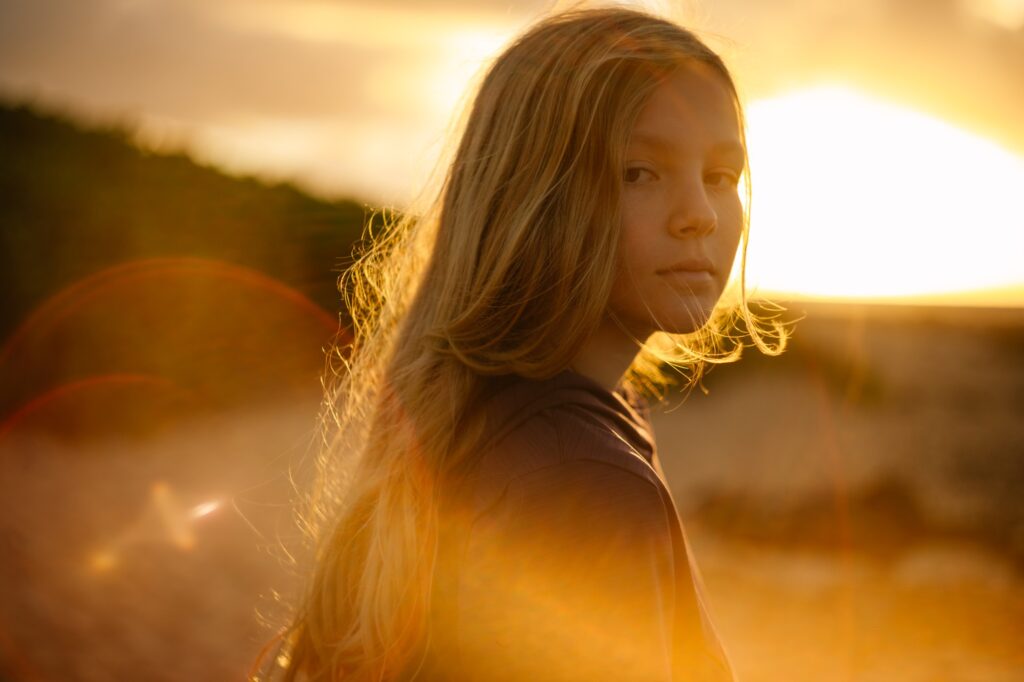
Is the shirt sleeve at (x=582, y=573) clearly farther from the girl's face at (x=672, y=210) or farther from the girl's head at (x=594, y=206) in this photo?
the girl's face at (x=672, y=210)

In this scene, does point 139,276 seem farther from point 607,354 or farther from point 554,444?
point 554,444

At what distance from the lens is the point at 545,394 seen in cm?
160

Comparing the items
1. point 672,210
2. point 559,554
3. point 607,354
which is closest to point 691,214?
point 672,210

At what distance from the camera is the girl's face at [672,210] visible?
183 cm

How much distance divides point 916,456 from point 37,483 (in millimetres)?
8210

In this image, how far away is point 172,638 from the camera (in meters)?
5.19

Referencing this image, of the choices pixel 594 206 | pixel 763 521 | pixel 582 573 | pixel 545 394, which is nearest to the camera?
pixel 582 573

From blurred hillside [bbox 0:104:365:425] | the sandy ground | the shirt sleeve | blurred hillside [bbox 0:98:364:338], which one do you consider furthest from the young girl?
blurred hillside [bbox 0:104:365:425]

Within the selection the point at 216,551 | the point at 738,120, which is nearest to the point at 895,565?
the point at 216,551

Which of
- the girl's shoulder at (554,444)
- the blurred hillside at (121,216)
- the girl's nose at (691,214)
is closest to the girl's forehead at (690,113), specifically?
the girl's nose at (691,214)

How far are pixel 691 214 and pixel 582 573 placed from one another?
0.82 m

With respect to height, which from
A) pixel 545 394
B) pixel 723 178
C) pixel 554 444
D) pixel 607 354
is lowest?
pixel 554 444

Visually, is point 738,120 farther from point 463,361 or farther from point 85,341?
point 85,341

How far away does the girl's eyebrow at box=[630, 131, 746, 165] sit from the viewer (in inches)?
72.0
